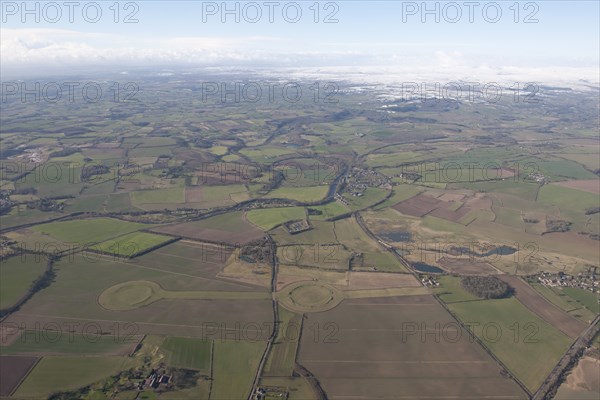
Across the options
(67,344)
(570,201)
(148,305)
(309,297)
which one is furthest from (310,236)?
(570,201)

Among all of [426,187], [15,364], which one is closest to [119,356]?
[15,364]

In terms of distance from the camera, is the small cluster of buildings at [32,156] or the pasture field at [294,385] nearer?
the pasture field at [294,385]

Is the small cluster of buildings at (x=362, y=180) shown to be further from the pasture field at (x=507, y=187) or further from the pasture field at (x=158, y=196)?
the pasture field at (x=158, y=196)

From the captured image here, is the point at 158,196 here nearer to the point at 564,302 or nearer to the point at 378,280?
the point at 378,280

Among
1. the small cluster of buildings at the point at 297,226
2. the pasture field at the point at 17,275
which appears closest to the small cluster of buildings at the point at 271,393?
the pasture field at the point at 17,275

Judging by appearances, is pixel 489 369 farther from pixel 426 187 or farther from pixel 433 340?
pixel 426 187
